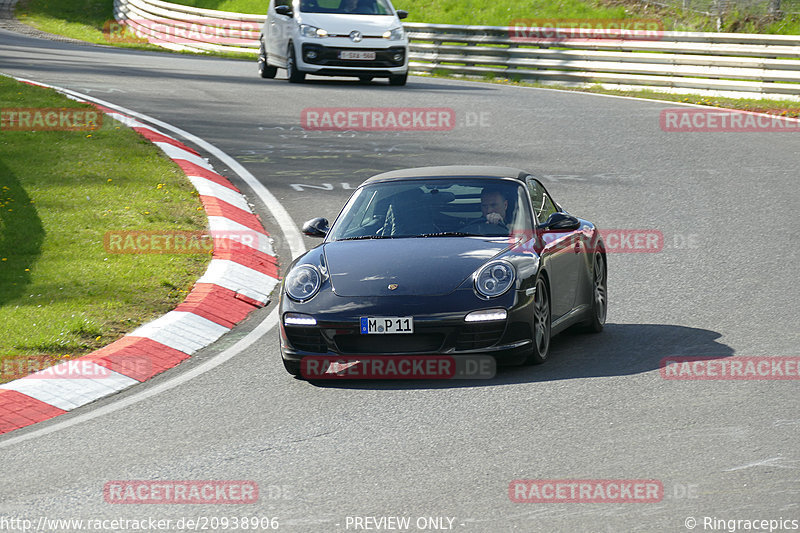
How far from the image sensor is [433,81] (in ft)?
84.5

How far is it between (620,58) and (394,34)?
4.90m

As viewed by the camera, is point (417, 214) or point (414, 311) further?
point (417, 214)

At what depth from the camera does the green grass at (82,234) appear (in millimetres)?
8992

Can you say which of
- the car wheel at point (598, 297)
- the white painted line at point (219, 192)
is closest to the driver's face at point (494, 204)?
the car wheel at point (598, 297)

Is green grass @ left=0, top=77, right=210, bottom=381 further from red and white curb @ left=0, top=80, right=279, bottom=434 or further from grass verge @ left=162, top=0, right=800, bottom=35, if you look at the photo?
grass verge @ left=162, top=0, right=800, bottom=35

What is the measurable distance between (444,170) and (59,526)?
450 cm

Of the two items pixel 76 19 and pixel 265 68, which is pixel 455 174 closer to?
pixel 265 68

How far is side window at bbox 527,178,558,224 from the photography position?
8.80 metres

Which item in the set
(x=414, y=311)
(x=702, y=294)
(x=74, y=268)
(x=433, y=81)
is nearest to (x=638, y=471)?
(x=414, y=311)

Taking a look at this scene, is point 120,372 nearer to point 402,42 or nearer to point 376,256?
point 376,256

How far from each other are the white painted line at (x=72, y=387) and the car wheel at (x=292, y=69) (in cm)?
1584

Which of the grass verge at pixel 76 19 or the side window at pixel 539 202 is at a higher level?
the side window at pixel 539 202

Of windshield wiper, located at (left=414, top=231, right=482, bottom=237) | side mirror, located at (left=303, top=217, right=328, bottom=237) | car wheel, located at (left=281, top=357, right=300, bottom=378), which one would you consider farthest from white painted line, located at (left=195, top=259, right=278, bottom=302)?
car wheel, located at (left=281, top=357, right=300, bottom=378)

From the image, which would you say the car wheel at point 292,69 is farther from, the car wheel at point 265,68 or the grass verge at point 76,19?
the grass verge at point 76,19
